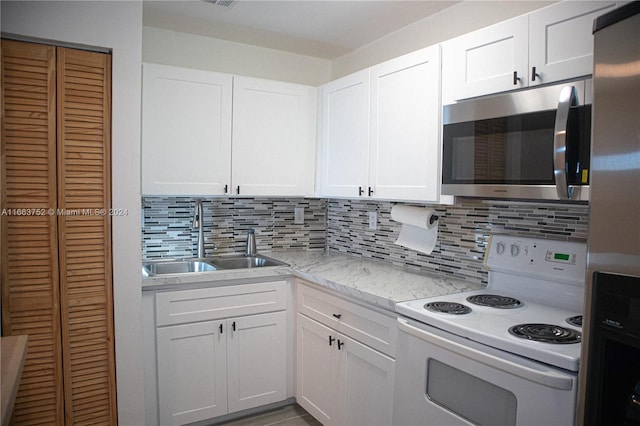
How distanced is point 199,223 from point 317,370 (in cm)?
121

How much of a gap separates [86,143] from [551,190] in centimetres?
194

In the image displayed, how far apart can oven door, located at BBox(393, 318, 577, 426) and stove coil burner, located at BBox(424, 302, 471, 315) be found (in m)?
0.10

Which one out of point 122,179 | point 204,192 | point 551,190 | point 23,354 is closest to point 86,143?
point 122,179

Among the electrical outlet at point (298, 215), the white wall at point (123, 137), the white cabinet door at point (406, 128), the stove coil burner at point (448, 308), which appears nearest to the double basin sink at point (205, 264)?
the electrical outlet at point (298, 215)

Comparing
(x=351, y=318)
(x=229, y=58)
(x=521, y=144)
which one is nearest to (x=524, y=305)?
(x=521, y=144)

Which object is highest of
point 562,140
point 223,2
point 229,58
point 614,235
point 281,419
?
point 223,2

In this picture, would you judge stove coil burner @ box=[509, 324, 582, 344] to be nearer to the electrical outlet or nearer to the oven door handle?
the oven door handle

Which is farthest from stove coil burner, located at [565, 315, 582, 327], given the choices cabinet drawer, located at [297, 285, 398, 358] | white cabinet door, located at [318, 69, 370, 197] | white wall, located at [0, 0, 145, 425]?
white wall, located at [0, 0, 145, 425]

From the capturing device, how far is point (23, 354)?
113 centimetres

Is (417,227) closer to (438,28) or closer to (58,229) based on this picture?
(438,28)

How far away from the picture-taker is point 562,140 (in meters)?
1.44

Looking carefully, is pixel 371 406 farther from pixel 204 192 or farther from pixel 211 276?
pixel 204 192

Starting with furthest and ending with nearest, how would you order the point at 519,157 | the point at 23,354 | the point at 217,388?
the point at 217,388
the point at 519,157
the point at 23,354

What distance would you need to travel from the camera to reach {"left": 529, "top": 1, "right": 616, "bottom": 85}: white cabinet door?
147cm
